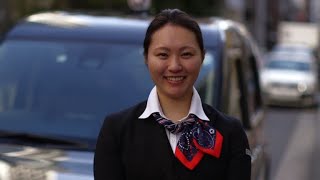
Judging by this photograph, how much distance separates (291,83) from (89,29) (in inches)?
758

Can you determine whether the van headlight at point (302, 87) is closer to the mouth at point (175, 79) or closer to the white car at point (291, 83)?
the white car at point (291, 83)

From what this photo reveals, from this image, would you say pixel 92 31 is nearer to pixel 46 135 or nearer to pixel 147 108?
pixel 46 135

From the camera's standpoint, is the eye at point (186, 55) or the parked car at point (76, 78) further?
the parked car at point (76, 78)

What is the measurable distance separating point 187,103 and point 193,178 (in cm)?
26

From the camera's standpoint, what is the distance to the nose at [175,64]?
249 centimetres

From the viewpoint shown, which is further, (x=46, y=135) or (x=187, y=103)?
(x=46, y=135)

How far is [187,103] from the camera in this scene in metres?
2.56

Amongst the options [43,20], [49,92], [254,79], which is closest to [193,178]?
[49,92]

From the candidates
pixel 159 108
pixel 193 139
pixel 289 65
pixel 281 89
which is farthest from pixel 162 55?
pixel 289 65

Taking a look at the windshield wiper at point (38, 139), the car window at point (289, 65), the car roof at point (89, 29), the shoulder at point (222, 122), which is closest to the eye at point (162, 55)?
the shoulder at point (222, 122)

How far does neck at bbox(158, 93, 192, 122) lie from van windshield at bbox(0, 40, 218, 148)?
1728 mm

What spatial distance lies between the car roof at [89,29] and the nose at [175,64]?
2.23 metres

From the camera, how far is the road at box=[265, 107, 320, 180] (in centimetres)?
1082

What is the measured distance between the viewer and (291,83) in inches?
930
